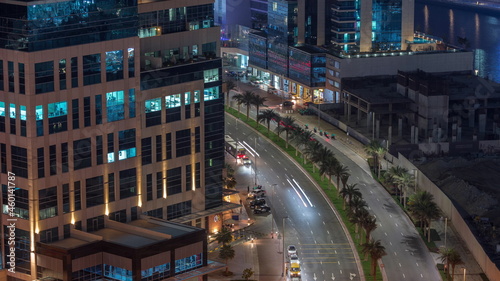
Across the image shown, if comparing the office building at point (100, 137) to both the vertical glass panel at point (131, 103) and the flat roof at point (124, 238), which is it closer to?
the vertical glass panel at point (131, 103)

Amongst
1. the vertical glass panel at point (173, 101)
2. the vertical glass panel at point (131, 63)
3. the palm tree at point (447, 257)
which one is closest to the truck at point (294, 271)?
the palm tree at point (447, 257)

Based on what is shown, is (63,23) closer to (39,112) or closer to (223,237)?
(39,112)

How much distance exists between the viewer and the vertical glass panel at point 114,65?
181 meters

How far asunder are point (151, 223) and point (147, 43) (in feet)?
86.3

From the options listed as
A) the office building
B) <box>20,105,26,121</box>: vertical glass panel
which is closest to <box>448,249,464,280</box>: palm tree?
the office building

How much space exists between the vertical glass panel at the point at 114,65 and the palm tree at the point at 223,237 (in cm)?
2821

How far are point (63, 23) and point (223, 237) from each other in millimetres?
40190

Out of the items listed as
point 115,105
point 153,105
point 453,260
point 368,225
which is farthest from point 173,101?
point 453,260

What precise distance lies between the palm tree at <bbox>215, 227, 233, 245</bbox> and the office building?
4166 mm

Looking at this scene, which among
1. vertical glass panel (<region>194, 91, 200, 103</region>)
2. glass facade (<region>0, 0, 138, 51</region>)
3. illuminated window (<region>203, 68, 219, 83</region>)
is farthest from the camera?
illuminated window (<region>203, 68, 219, 83</region>)

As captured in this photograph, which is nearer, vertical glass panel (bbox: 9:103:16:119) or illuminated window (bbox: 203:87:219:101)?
vertical glass panel (bbox: 9:103:16:119)

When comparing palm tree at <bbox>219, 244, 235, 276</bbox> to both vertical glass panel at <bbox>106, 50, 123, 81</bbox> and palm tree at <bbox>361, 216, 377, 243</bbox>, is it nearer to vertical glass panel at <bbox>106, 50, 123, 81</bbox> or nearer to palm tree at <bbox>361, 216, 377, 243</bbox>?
palm tree at <bbox>361, 216, 377, 243</bbox>

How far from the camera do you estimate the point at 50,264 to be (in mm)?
175250

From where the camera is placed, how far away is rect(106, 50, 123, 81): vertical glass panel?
593 feet
